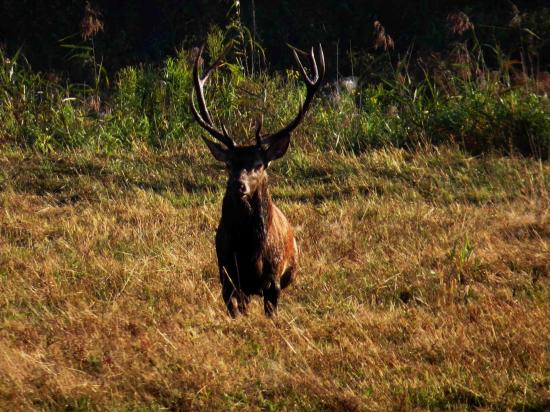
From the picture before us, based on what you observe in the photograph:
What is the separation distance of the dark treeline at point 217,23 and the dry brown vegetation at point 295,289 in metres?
10.8

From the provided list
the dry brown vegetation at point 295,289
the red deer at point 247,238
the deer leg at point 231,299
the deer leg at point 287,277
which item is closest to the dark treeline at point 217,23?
the dry brown vegetation at point 295,289

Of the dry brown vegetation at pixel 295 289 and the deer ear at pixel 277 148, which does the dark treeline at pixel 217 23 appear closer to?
the dry brown vegetation at pixel 295 289

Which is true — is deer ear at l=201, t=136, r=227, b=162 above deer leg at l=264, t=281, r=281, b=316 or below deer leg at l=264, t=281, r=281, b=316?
above

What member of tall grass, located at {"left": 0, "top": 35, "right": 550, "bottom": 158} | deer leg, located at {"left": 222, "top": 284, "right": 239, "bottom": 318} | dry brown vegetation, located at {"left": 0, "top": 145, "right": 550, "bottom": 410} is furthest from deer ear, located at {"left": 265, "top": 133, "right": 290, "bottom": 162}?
tall grass, located at {"left": 0, "top": 35, "right": 550, "bottom": 158}

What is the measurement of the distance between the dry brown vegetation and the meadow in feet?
0.06

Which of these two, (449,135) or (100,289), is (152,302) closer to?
(100,289)

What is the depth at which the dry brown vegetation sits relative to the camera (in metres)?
5.96

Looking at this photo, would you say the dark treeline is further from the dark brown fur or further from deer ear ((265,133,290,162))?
the dark brown fur

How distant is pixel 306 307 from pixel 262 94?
6636 millimetres

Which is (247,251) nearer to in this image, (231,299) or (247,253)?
(247,253)

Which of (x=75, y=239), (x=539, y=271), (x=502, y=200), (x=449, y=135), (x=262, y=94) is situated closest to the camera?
(x=539, y=271)

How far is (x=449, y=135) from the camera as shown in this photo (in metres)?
13.2

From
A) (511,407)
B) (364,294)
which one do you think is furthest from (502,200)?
(511,407)

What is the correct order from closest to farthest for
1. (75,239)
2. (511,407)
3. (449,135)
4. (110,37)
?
(511,407) → (75,239) → (449,135) → (110,37)
